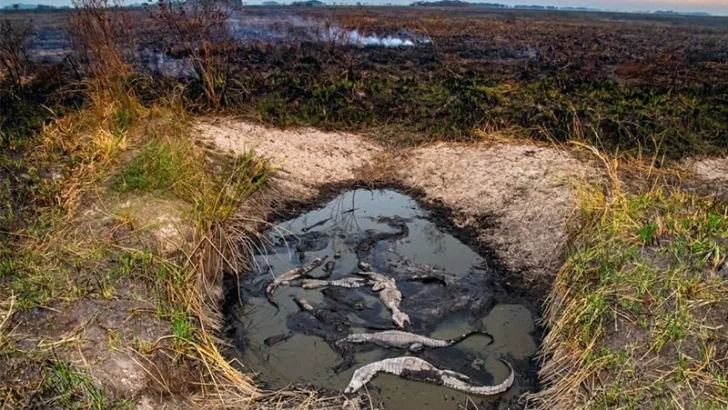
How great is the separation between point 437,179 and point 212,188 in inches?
111

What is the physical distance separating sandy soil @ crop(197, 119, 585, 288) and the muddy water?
1.38 feet

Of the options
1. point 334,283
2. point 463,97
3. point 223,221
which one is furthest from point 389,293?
point 463,97

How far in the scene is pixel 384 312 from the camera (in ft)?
14.2

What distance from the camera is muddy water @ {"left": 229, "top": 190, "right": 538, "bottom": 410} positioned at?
3.68 m

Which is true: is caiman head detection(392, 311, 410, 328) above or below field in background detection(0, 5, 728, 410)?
below

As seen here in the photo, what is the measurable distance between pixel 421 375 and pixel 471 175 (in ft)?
11.3

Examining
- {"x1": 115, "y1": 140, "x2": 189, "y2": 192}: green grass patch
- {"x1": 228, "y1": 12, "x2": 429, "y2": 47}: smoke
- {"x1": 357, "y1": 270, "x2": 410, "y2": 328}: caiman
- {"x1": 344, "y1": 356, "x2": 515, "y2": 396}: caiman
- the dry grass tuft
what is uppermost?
{"x1": 228, "y1": 12, "x2": 429, "y2": 47}: smoke

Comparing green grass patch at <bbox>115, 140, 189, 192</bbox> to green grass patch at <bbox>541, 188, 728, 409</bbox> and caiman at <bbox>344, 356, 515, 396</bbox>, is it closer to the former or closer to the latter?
caiman at <bbox>344, 356, 515, 396</bbox>

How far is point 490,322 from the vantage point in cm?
429

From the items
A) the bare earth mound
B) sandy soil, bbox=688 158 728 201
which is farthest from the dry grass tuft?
sandy soil, bbox=688 158 728 201

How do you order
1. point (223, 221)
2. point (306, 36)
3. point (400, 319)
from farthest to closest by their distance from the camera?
point (306, 36), point (223, 221), point (400, 319)

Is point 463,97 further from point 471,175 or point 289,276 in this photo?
point 289,276

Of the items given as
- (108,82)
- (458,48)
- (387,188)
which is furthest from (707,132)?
(458,48)

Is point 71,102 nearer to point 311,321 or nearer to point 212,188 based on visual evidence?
point 212,188
